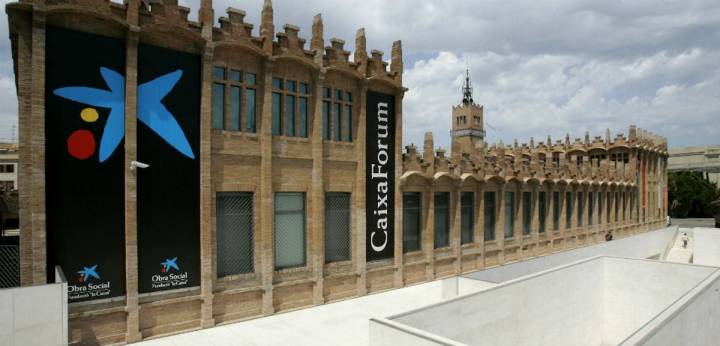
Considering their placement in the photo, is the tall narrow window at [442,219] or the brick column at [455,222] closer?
the tall narrow window at [442,219]

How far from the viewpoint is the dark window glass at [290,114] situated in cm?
1771

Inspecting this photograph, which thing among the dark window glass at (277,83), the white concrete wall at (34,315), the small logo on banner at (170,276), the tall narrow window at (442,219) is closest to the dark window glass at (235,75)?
the dark window glass at (277,83)

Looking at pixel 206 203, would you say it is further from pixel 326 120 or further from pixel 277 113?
pixel 326 120

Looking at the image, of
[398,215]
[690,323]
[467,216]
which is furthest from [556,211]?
[690,323]

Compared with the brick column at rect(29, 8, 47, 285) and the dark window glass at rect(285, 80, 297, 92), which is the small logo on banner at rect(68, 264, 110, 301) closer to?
the brick column at rect(29, 8, 47, 285)

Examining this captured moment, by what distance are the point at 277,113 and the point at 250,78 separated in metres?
1.68

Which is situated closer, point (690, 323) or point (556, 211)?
point (690, 323)

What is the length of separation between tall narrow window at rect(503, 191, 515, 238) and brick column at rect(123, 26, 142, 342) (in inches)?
860

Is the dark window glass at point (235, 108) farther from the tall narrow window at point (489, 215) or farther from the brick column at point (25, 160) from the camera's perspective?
the tall narrow window at point (489, 215)

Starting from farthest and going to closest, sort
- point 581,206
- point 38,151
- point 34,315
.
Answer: point 581,206
point 38,151
point 34,315

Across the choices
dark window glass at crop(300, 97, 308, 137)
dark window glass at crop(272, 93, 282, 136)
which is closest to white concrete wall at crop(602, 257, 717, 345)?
dark window glass at crop(300, 97, 308, 137)

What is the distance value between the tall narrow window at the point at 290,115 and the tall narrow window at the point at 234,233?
9.90 ft

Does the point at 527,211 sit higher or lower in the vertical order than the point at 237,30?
lower

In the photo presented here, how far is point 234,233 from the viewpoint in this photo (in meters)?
16.2
